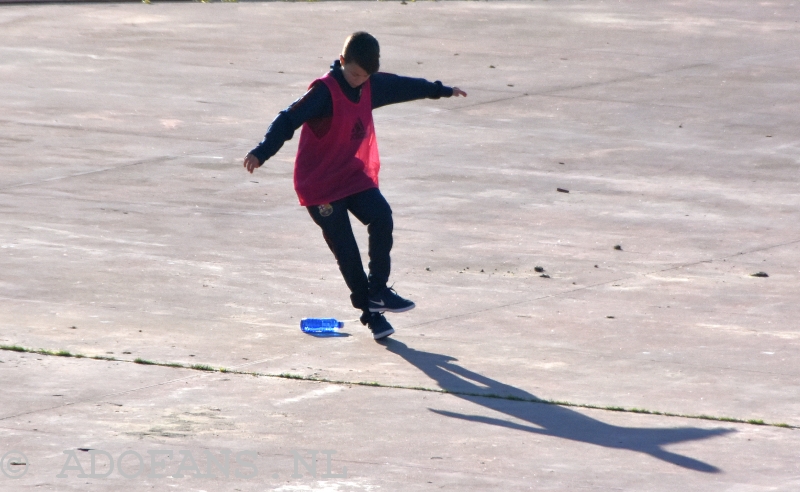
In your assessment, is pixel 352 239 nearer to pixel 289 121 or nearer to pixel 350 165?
pixel 350 165

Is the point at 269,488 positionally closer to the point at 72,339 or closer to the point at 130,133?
the point at 72,339

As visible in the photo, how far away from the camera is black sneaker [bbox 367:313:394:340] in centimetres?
694

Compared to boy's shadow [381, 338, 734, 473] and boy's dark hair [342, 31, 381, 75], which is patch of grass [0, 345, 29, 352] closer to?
boy's shadow [381, 338, 734, 473]

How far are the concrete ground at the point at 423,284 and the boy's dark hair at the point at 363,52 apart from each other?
1.38m

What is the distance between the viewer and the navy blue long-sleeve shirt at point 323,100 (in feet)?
21.9

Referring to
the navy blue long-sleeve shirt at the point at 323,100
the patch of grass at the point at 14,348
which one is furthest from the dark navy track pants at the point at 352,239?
the patch of grass at the point at 14,348

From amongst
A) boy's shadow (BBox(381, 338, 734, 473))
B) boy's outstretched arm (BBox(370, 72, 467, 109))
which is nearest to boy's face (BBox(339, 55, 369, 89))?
boy's outstretched arm (BBox(370, 72, 467, 109))

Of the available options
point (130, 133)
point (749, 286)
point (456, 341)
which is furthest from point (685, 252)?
point (130, 133)

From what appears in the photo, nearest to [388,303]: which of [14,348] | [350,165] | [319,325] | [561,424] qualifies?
[319,325]

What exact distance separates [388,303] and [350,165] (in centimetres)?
72

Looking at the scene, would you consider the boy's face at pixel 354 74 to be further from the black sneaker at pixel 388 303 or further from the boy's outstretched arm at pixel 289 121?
the black sneaker at pixel 388 303

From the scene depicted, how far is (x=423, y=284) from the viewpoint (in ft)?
26.2

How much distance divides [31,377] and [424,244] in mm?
3346

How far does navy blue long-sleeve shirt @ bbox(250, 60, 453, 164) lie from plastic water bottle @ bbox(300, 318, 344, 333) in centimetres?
90
